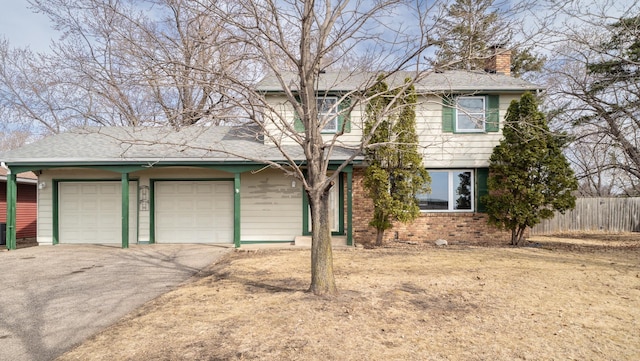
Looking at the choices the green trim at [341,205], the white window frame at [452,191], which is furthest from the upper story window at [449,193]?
the green trim at [341,205]

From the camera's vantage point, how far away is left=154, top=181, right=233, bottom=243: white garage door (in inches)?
455

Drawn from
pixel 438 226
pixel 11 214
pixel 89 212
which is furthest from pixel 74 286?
pixel 438 226

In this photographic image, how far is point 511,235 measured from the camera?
444 inches

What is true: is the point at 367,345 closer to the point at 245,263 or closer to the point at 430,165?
the point at 245,263

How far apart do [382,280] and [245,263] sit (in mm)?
3360

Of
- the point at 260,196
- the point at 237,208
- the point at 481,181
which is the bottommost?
the point at 237,208

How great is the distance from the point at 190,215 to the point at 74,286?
5.37 m

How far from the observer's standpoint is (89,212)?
11664 mm

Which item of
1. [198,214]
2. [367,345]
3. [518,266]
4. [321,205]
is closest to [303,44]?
[321,205]

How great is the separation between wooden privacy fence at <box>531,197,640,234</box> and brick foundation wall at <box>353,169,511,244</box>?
7.31 metres

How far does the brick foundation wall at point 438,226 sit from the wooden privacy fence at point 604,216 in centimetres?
731

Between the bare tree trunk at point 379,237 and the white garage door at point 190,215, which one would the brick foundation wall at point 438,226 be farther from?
the white garage door at point 190,215

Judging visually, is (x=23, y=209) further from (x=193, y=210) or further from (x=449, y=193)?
(x=449, y=193)

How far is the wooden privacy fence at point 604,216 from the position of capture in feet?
53.3
